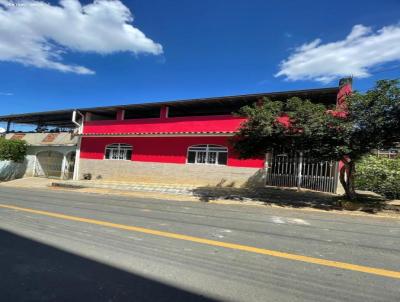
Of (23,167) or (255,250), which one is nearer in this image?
(255,250)

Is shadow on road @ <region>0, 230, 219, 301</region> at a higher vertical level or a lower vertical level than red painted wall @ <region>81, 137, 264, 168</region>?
lower

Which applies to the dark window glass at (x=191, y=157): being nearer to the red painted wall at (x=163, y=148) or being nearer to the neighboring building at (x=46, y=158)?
the red painted wall at (x=163, y=148)

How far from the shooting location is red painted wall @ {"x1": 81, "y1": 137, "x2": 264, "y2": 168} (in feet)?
62.7

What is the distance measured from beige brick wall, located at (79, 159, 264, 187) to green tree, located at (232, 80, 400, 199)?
17.6 ft

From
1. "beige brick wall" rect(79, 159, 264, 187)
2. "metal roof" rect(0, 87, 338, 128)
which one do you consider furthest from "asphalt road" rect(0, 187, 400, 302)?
"metal roof" rect(0, 87, 338, 128)

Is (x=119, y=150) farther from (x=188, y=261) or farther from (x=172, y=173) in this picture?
(x=188, y=261)

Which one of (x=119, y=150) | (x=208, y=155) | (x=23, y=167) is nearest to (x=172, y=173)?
(x=208, y=155)

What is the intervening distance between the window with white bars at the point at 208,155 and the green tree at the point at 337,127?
6.03 m

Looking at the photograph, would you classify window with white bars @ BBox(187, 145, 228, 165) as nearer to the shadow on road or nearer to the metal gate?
the metal gate

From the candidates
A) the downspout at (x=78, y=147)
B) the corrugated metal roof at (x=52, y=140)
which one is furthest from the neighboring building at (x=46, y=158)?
the downspout at (x=78, y=147)

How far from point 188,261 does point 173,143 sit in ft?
54.6

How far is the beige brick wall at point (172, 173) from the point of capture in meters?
18.7

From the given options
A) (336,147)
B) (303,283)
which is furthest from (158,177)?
(303,283)

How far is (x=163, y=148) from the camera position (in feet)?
71.8
